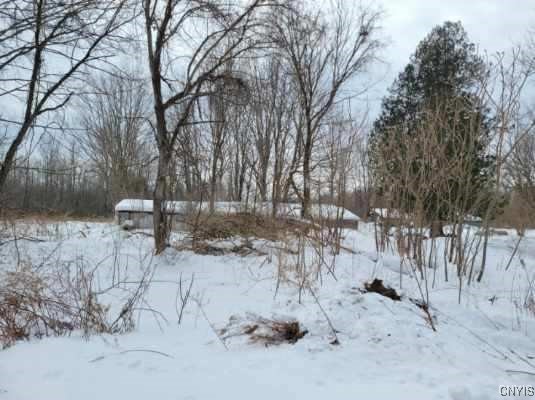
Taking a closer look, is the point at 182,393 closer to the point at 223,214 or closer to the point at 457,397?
the point at 457,397

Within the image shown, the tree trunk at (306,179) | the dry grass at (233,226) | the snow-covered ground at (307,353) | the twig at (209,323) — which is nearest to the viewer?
the snow-covered ground at (307,353)

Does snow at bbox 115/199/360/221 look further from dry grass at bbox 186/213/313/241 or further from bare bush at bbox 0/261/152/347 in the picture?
bare bush at bbox 0/261/152/347

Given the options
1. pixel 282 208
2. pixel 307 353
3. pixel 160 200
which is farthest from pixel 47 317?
pixel 282 208

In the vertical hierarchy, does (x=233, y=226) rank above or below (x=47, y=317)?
above

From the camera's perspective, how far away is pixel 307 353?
2.16 meters

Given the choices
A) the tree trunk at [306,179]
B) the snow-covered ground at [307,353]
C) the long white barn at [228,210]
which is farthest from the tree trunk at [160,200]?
the tree trunk at [306,179]

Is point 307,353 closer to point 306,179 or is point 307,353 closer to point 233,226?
point 306,179

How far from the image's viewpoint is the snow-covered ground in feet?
5.53

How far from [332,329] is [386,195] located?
3.26 meters

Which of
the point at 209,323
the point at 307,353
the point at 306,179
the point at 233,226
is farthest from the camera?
the point at 233,226

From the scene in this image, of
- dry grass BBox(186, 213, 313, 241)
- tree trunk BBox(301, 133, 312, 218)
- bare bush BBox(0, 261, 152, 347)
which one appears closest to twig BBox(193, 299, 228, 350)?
bare bush BBox(0, 261, 152, 347)

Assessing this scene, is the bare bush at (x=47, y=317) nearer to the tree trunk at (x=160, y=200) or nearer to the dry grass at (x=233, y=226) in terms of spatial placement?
the tree trunk at (x=160, y=200)

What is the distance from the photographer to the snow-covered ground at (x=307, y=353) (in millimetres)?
1687

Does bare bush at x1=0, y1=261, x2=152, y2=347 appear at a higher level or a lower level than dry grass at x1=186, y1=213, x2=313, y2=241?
lower
